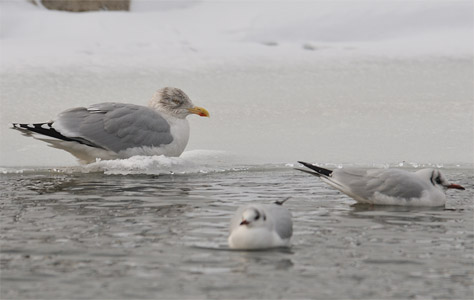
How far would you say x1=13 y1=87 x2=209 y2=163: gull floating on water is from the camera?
9.36 m

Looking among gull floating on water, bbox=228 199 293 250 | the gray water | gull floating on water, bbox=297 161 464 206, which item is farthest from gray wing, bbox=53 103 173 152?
gull floating on water, bbox=228 199 293 250

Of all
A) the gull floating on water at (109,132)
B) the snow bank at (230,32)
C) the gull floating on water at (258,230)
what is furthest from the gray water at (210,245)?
the snow bank at (230,32)

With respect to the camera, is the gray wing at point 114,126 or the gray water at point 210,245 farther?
the gray wing at point 114,126

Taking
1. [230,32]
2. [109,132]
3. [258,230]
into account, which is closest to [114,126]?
[109,132]

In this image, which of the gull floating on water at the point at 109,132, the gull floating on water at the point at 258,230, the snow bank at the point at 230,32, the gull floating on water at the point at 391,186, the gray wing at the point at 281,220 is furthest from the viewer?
the snow bank at the point at 230,32

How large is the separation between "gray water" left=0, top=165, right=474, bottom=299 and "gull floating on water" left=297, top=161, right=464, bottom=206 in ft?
0.36

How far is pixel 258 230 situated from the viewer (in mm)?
5684

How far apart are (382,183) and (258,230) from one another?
215cm

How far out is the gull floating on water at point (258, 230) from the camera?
561cm

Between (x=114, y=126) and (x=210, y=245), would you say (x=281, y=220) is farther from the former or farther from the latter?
(x=114, y=126)

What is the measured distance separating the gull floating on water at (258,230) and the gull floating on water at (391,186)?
1.80m

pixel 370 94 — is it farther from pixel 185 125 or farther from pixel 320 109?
pixel 185 125

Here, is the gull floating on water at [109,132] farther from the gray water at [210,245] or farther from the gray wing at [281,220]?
the gray wing at [281,220]

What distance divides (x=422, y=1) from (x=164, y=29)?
13.8 ft
